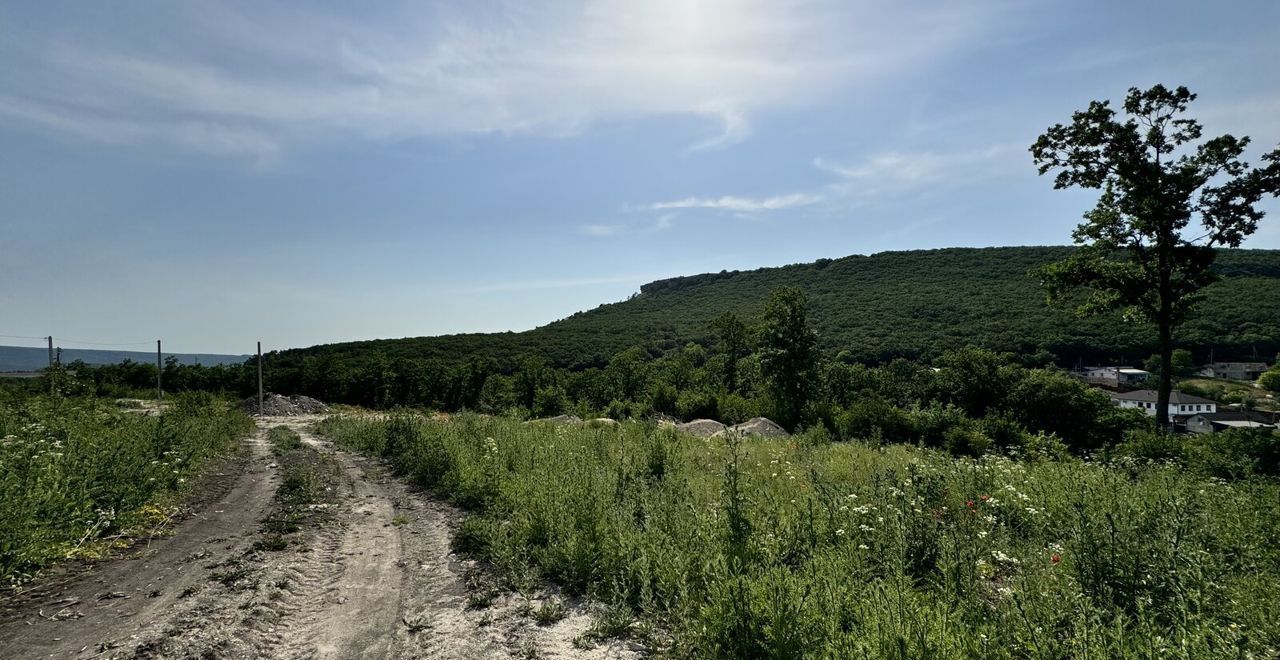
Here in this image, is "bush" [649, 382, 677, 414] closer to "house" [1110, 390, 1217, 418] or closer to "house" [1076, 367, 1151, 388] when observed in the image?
"house" [1076, 367, 1151, 388]

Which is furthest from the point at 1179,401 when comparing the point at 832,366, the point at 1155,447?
the point at 1155,447

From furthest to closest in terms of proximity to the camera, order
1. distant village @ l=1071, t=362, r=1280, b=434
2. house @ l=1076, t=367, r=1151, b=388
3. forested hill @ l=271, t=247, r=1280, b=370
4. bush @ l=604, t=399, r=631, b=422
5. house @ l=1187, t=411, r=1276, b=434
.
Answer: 1. house @ l=1076, t=367, r=1151, b=388
2. forested hill @ l=271, t=247, r=1280, b=370
3. distant village @ l=1071, t=362, r=1280, b=434
4. house @ l=1187, t=411, r=1276, b=434
5. bush @ l=604, t=399, r=631, b=422

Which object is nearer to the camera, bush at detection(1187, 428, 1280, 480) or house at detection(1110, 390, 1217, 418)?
bush at detection(1187, 428, 1280, 480)

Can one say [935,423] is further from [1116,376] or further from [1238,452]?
[1116,376]

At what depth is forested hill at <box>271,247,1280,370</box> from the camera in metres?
77.9

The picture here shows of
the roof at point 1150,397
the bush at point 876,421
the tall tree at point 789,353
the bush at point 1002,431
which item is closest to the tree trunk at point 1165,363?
the bush at point 1002,431

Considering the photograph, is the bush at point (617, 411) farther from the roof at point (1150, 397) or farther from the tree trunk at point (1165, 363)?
the roof at point (1150, 397)

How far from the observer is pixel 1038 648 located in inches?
135

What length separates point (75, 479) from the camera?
25.1 ft

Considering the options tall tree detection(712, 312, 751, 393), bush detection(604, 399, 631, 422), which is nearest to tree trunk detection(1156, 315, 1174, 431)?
bush detection(604, 399, 631, 422)

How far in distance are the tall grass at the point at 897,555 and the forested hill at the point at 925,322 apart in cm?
5103

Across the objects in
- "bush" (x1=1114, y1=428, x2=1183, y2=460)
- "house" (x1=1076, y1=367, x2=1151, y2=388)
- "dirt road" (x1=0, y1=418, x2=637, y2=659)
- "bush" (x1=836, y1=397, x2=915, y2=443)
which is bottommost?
"house" (x1=1076, y1=367, x2=1151, y2=388)

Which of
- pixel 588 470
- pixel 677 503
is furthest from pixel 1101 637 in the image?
pixel 588 470

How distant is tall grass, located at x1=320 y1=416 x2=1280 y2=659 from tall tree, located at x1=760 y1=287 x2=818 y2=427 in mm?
18678
